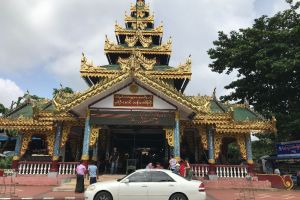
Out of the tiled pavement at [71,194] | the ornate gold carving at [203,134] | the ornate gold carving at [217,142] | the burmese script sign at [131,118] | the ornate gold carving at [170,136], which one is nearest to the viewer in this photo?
the tiled pavement at [71,194]

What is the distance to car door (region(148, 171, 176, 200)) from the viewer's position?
31.5 ft

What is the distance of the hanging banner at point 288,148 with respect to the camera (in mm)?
22173

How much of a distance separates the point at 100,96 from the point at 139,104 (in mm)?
2207

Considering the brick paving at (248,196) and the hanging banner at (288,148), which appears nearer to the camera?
the brick paving at (248,196)

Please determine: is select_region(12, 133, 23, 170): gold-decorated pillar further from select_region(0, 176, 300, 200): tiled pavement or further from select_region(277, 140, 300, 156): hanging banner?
select_region(277, 140, 300, 156): hanging banner

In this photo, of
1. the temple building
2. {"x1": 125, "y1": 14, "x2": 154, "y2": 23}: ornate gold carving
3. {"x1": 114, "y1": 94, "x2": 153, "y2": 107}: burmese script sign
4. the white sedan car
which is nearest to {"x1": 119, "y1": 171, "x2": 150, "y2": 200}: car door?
the white sedan car

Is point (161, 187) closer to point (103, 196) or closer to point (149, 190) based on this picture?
point (149, 190)

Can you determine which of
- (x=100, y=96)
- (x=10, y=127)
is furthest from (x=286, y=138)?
(x=10, y=127)

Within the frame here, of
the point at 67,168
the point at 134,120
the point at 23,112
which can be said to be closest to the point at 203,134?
the point at 134,120

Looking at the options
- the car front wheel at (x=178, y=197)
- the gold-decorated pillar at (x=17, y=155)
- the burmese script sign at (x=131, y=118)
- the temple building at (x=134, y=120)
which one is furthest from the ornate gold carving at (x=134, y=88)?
the car front wheel at (x=178, y=197)

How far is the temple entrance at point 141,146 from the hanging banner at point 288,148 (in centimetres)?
952

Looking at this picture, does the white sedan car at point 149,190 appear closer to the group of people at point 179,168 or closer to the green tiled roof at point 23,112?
the group of people at point 179,168

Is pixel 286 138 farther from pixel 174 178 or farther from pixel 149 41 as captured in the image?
pixel 174 178

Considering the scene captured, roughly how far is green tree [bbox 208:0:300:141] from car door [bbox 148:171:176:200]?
14667 mm
